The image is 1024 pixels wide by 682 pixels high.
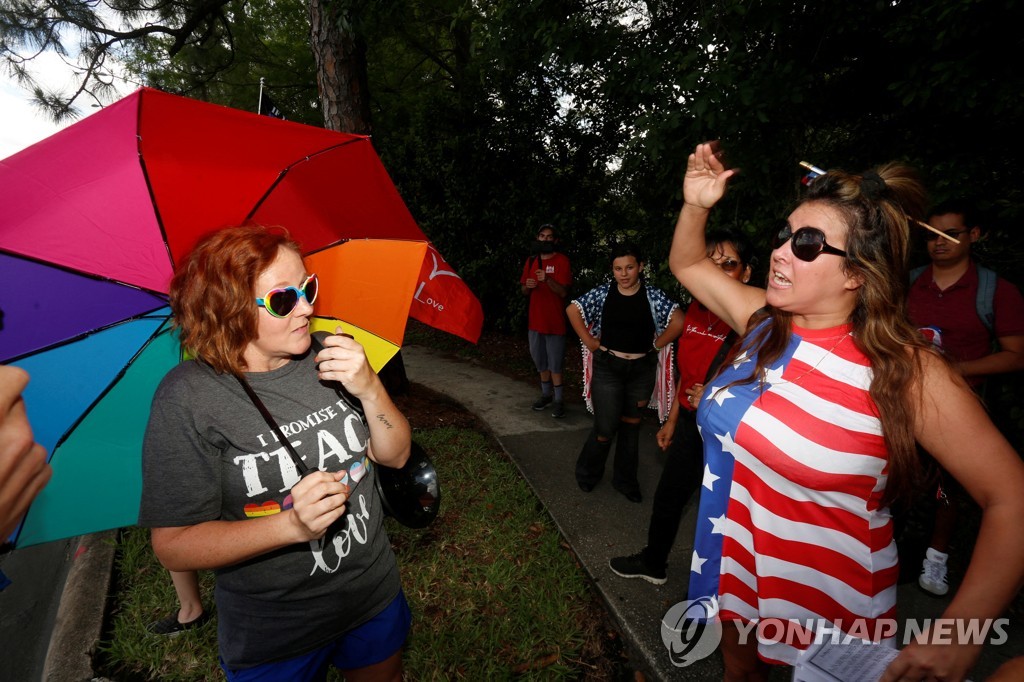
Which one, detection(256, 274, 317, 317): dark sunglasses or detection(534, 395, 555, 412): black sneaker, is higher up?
detection(256, 274, 317, 317): dark sunglasses

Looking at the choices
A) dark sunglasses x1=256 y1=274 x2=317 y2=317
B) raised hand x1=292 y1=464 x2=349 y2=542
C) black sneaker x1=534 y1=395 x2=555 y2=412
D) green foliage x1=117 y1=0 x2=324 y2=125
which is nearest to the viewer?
raised hand x1=292 y1=464 x2=349 y2=542

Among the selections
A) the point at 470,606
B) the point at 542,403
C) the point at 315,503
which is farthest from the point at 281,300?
the point at 542,403

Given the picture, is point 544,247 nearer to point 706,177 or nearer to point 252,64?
point 706,177

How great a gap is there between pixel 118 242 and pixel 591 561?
3042 millimetres

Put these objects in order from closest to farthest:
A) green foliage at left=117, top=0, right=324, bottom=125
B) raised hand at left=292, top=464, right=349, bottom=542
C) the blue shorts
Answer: raised hand at left=292, top=464, right=349, bottom=542 < the blue shorts < green foliage at left=117, top=0, right=324, bottom=125

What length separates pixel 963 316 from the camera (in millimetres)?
2859

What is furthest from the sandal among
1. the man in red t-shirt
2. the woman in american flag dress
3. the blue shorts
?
the man in red t-shirt

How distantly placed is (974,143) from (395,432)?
4913 mm

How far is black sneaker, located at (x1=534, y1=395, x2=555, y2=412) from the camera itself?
604 cm

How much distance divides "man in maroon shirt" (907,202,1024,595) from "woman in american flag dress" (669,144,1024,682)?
1.80 m

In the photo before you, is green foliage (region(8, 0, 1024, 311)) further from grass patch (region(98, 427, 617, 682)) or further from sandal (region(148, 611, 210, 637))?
sandal (region(148, 611, 210, 637))

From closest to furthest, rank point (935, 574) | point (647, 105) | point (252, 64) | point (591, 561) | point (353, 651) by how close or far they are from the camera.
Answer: point (353, 651)
point (935, 574)
point (591, 561)
point (647, 105)
point (252, 64)

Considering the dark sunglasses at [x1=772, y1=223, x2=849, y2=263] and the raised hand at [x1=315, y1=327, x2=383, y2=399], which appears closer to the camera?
the raised hand at [x1=315, y1=327, x2=383, y2=399]

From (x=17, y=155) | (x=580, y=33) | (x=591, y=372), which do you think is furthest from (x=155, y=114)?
(x=580, y=33)
